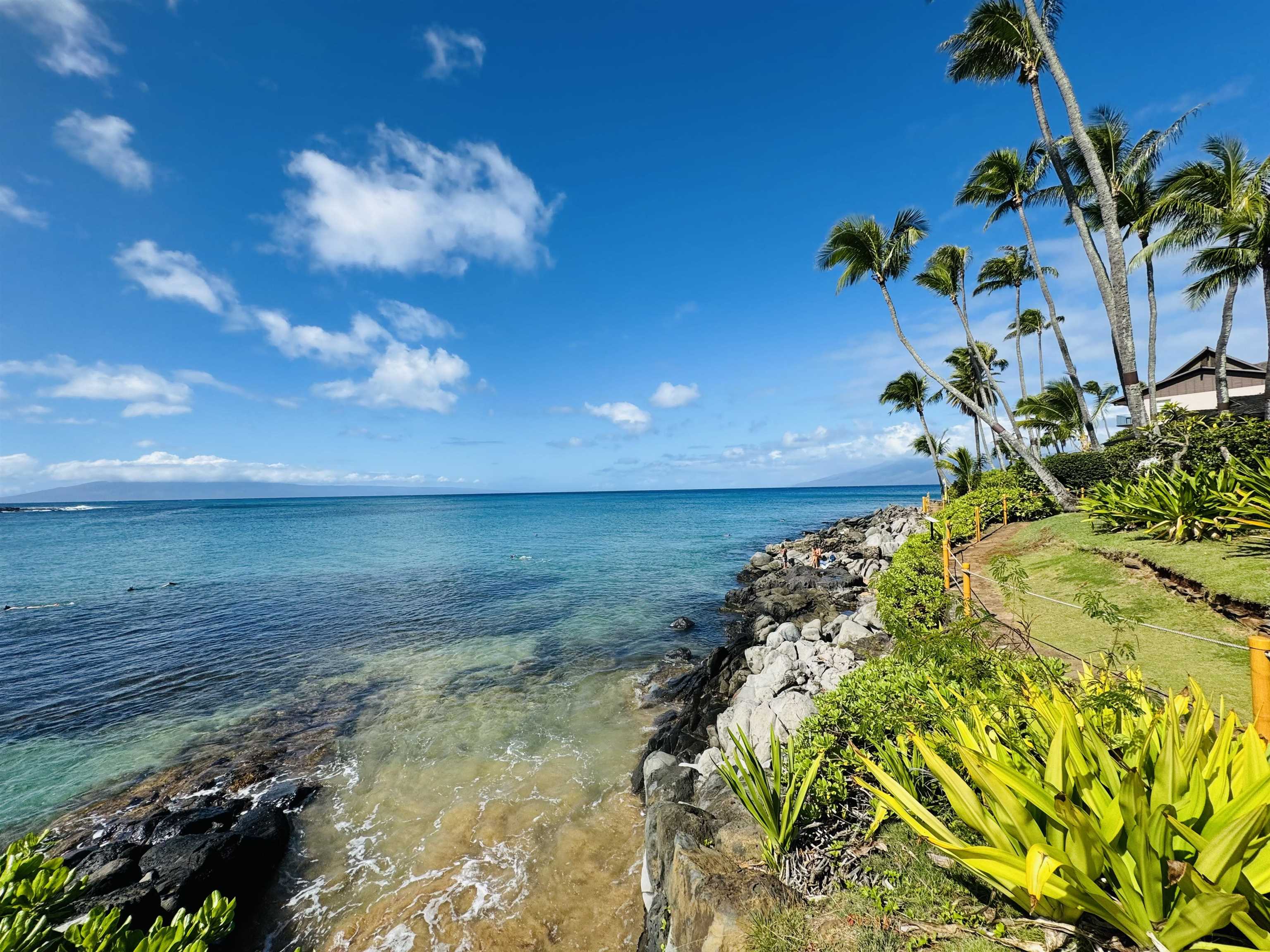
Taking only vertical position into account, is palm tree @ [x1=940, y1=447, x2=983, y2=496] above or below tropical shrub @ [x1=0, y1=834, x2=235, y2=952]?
above

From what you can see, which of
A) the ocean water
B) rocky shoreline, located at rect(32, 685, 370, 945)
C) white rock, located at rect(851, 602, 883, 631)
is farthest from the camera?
white rock, located at rect(851, 602, 883, 631)

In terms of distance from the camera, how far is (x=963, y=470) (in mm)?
32812

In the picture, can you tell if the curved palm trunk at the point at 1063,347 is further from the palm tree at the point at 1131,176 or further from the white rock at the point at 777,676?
the white rock at the point at 777,676

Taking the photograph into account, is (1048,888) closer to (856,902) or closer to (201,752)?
(856,902)

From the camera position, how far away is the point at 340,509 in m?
114

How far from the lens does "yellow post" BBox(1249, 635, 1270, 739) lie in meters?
3.83

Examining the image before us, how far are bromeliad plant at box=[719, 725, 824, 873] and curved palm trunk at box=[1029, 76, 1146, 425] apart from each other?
1769 centimetres

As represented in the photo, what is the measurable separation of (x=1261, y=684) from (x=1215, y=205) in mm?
25207

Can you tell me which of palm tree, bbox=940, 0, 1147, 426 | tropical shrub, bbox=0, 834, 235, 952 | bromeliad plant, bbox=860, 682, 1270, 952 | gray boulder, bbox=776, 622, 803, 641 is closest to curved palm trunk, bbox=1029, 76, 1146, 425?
palm tree, bbox=940, 0, 1147, 426

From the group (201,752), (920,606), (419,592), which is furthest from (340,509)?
(920,606)

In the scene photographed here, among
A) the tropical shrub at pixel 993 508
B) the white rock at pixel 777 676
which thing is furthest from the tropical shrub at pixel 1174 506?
the white rock at pixel 777 676

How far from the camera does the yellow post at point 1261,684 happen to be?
12.6ft

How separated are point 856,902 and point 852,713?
2.13m

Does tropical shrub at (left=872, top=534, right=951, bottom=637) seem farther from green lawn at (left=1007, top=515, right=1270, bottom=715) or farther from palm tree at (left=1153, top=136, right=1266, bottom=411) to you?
palm tree at (left=1153, top=136, right=1266, bottom=411)
